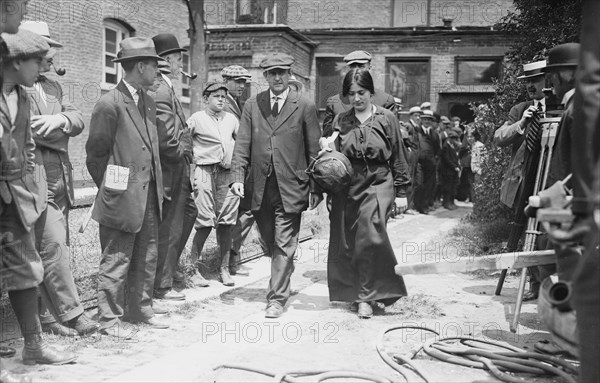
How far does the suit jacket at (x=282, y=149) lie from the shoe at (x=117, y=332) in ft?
5.81

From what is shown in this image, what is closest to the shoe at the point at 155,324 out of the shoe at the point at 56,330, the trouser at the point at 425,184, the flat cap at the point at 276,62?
the shoe at the point at 56,330

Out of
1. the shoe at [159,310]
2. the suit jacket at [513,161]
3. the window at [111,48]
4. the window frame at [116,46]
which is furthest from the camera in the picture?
the window at [111,48]

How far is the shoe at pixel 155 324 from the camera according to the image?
555cm

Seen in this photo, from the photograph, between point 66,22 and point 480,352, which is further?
point 66,22

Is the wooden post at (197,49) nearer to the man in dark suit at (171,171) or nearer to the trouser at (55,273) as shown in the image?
the man in dark suit at (171,171)

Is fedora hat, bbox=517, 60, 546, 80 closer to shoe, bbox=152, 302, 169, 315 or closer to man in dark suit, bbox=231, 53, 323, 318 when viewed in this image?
man in dark suit, bbox=231, 53, 323, 318

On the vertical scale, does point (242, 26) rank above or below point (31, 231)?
above

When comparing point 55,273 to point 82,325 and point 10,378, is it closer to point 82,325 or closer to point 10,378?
point 82,325

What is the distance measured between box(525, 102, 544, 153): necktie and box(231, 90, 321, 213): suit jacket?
1934 mm

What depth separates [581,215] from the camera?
3170 mm

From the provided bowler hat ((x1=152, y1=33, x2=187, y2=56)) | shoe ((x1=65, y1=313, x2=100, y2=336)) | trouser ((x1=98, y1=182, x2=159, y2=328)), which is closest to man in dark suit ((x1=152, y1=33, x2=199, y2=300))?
bowler hat ((x1=152, y1=33, x2=187, y2=56))


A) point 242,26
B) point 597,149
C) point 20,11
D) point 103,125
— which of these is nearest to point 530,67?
point 597,149

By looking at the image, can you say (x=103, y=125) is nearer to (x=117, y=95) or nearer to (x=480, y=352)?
(x=117, y=95)

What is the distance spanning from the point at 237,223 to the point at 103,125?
3.11 meters
